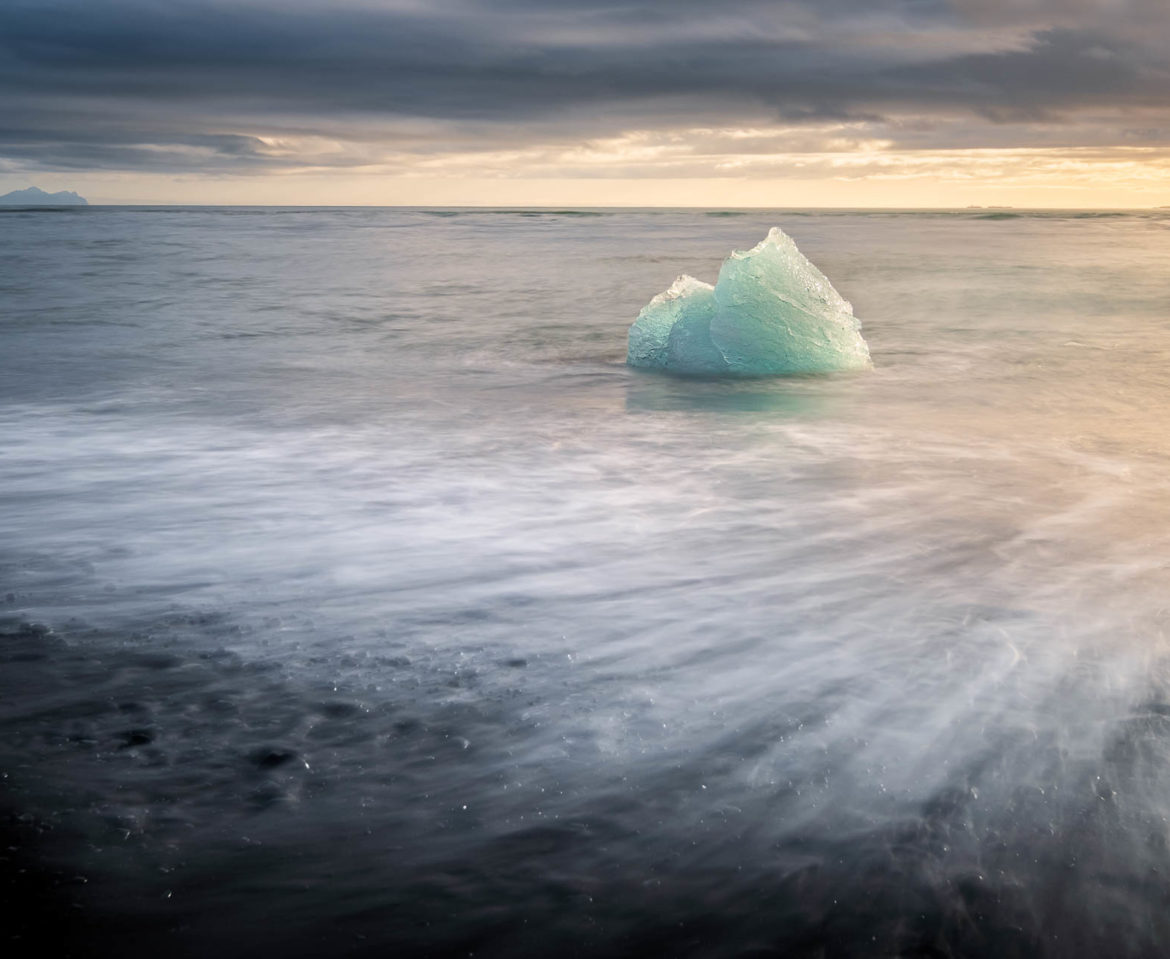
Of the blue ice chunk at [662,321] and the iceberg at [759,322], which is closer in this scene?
the iceberg at [759,322]

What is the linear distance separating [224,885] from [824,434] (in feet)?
13.4

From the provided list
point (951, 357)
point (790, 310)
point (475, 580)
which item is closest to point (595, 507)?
point (475, 580)

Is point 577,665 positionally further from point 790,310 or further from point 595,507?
point 790,310

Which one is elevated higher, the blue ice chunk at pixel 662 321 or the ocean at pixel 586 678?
the blue ice chunk at pixel 662 321

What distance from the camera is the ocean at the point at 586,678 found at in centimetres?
165

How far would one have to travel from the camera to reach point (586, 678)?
245 cm

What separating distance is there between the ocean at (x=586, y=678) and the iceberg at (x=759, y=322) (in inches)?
30.0

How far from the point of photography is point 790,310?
666 cm

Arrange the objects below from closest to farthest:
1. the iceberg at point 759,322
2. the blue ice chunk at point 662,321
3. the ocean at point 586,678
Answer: the ocean at point 586,678
the iceberg at point 759,322
the blue ice chunk at point 662,321

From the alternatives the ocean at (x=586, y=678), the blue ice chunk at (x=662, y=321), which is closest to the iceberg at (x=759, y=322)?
the blue ice chunk at (x=662, y=321)

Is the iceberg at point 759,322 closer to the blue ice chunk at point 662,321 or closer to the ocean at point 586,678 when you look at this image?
the blue ice chunk at point 662,321

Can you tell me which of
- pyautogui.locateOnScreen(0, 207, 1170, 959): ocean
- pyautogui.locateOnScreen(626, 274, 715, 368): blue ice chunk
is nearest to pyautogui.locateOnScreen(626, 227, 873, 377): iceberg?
pyautogui.locateOnScreen(626, 274, 715, 368): blue ice chunk

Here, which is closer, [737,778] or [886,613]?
[737,778]

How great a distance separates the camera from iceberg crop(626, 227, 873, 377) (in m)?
6.53
